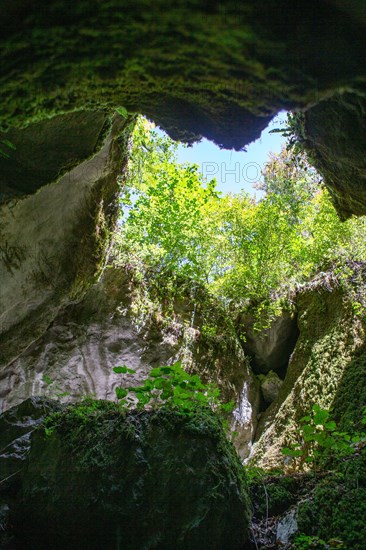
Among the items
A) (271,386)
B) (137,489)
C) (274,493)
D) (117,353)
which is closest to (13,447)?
(137,489)

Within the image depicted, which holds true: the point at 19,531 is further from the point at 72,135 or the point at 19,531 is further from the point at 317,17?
the point at 317,17

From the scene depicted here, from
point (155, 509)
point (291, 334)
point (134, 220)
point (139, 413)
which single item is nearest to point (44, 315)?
point (139, 413)

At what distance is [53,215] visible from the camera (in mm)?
6102

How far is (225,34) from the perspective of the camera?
1.94 metres

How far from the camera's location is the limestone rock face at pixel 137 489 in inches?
146

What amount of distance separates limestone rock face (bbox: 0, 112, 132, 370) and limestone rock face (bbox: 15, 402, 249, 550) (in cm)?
270

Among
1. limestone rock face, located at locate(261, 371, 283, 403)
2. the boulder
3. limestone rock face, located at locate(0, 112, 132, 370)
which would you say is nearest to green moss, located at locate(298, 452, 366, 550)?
the boulder

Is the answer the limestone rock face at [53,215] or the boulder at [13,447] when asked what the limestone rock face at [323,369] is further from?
the limestone rock face at [53,215]

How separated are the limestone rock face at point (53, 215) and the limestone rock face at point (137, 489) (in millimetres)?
2697

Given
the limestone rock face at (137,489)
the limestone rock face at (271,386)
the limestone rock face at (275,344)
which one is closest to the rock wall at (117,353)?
the limestone rock face at (271,386)

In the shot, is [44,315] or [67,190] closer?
[67,190]

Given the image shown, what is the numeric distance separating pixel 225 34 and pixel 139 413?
3.78 m

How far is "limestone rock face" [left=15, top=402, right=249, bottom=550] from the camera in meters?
3.72

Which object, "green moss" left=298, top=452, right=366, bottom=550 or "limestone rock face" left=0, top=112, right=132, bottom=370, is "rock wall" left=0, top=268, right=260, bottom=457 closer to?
"limestone rock face" left=0, top=112, right=132, bottom=370
